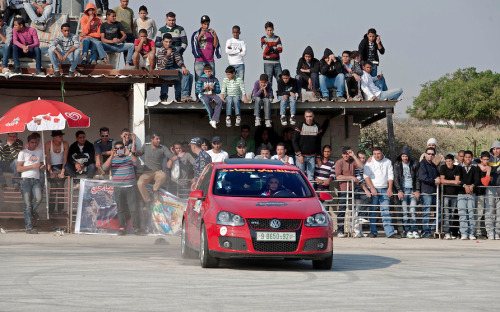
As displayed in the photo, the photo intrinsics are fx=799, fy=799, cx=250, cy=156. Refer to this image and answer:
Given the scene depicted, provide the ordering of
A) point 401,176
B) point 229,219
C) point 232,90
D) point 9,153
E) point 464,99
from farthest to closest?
1. point 464,99
2. point 232,90
3. point 401,176
4. point 9,153
5. point 229,219

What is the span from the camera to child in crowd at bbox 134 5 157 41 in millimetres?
21453

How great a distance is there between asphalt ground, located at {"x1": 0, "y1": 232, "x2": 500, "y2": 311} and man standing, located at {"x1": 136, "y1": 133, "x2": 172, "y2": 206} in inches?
106

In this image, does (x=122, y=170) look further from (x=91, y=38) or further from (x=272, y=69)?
(x=272, y=69)

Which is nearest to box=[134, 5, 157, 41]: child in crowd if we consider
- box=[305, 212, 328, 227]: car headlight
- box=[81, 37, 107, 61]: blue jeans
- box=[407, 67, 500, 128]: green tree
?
box=[81, 37, 107, 61]: blue jeans

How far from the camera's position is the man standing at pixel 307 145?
19375 mm

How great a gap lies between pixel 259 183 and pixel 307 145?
7250 millimetres

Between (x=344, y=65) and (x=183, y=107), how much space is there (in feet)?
14.8

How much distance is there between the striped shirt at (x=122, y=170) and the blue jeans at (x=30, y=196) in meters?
1.74

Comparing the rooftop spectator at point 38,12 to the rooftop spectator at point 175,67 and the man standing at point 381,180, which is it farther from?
the man standing at point 381,180

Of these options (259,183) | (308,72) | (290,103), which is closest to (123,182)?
(290,103)

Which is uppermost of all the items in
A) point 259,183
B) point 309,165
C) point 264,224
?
point 309,165

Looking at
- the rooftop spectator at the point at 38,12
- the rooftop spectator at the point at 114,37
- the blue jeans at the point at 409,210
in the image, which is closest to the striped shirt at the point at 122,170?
the rooftop spectator at the point at 114,37

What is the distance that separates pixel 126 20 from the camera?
21.6 m

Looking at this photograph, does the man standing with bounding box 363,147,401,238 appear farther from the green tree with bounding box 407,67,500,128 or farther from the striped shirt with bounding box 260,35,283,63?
the green tree with bounding box 407,67,500,128
